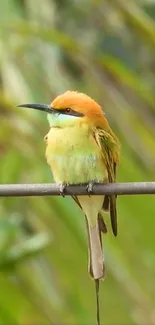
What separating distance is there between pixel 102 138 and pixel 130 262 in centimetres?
91

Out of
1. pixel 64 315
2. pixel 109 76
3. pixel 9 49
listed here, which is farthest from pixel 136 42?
pixel 64 315

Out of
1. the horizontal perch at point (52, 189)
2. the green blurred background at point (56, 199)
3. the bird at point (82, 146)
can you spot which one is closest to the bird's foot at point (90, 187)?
the bird at point (82, 146)

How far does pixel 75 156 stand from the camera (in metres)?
1.52

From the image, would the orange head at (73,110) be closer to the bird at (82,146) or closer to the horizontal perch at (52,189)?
the bird at (82,146)

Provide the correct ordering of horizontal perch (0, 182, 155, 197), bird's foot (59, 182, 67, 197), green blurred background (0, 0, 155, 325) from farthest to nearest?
green blurred background (0, 0, 155, 325)
bird's foot (59, 182, 67, 197)
horizontal perch (0, 182, 155, 197)

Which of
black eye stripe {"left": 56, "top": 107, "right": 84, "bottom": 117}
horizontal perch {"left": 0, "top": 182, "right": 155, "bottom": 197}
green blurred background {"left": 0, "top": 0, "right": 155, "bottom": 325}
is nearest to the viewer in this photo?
horizontal perch {"left": 0, "top": 182, "right": 155, "bottom": 197}

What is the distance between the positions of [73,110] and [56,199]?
69 centimetres

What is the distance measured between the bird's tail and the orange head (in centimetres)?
18

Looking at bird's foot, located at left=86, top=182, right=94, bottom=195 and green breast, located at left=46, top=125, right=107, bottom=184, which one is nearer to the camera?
bird's foot, located at left=86, top=182, right=94, bottom=195

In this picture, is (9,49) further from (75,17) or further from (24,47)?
(75,17)

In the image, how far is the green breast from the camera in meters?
1.50

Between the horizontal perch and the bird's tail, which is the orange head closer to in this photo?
the bird's tail

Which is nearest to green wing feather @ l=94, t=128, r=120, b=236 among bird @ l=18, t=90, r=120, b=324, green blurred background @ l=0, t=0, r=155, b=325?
bird @ l=18, t=90, r=120, b=324

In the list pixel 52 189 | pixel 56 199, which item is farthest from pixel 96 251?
pixel 56 199
